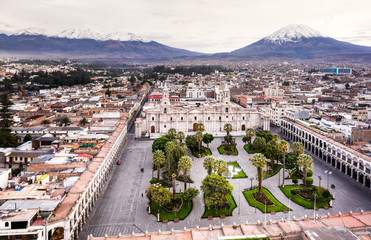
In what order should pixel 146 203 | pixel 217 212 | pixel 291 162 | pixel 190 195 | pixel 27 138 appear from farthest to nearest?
pixel 27 138 → pixel 291 162 → pixel 146 203 → pixel 190 195 → pixel 217 212

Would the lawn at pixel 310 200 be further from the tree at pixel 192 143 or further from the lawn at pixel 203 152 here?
the tree at pixel 192 143

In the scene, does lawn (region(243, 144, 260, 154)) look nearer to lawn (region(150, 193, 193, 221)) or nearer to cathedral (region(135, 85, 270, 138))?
cathedral (region(135, 85, 270, 138))

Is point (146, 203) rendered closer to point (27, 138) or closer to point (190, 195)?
point (190, 195)

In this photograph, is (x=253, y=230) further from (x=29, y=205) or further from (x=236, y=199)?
(x=29, y=205)

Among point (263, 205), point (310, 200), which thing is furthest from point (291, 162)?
point (263, 205)

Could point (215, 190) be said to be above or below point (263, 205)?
above

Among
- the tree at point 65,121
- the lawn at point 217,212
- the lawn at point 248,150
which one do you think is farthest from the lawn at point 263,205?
the tree at point 65,121

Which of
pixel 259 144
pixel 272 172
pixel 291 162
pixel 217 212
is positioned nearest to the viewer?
pixel 217 212
